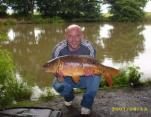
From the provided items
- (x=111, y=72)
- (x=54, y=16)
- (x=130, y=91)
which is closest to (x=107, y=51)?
(x=130, y=91)

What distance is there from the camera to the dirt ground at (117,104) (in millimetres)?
5183

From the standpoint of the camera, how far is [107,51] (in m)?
14.6

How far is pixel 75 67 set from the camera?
4.37 m

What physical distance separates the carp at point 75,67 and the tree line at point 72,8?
113 ft

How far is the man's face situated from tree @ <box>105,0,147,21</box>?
37.8m

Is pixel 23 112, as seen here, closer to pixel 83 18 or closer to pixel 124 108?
pixel 124 108

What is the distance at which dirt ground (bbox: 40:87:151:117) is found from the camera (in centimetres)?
518

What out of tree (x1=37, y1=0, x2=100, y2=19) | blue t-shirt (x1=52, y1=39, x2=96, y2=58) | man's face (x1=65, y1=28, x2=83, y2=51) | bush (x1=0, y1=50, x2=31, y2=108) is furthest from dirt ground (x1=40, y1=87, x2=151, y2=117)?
tree (x1=37, y1=0, x2=100, y2=19)

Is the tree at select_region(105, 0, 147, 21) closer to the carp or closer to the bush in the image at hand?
the bush

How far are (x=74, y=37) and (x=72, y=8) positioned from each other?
3632 centimetres

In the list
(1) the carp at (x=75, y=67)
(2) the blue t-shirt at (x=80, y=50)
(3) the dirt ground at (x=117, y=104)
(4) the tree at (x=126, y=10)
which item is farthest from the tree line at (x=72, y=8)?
(1) the carp at (x=75, y=67)

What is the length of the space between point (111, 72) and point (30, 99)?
228 centimetres
